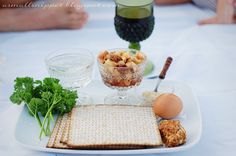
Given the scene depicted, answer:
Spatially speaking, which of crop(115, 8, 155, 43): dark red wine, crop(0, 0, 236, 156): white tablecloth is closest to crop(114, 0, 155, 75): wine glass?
crop(115, 8, 155, 43): dark red wine

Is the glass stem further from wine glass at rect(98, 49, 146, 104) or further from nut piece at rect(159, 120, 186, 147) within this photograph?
nut piece at rect(159, 120, 186, 147)

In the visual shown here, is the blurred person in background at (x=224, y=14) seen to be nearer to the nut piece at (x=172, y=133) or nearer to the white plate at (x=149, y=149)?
the white plate at (x=149, y=149)

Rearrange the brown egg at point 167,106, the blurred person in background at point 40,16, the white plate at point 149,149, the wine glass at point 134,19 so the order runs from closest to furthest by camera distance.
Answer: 1. the white plate at point 149,149
2. the brown egg at point 167,106
3. the wine glass at point 134,19
4. the blurred person in background at point 40,16

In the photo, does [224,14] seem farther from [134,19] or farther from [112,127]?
[112,127]

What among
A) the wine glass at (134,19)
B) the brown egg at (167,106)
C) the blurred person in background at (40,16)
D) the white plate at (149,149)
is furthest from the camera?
the blurred person in background at (40,16)

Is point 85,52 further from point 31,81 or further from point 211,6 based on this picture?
point 211,6

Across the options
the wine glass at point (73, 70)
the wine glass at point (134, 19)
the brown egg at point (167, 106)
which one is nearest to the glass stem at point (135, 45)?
the wine glass at point (134, 19)

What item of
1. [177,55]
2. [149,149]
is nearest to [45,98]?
[149,149]

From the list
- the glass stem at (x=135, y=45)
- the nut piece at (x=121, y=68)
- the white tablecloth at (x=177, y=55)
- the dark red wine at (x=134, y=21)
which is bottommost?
the white tablecloth at (x=177, y=55)
